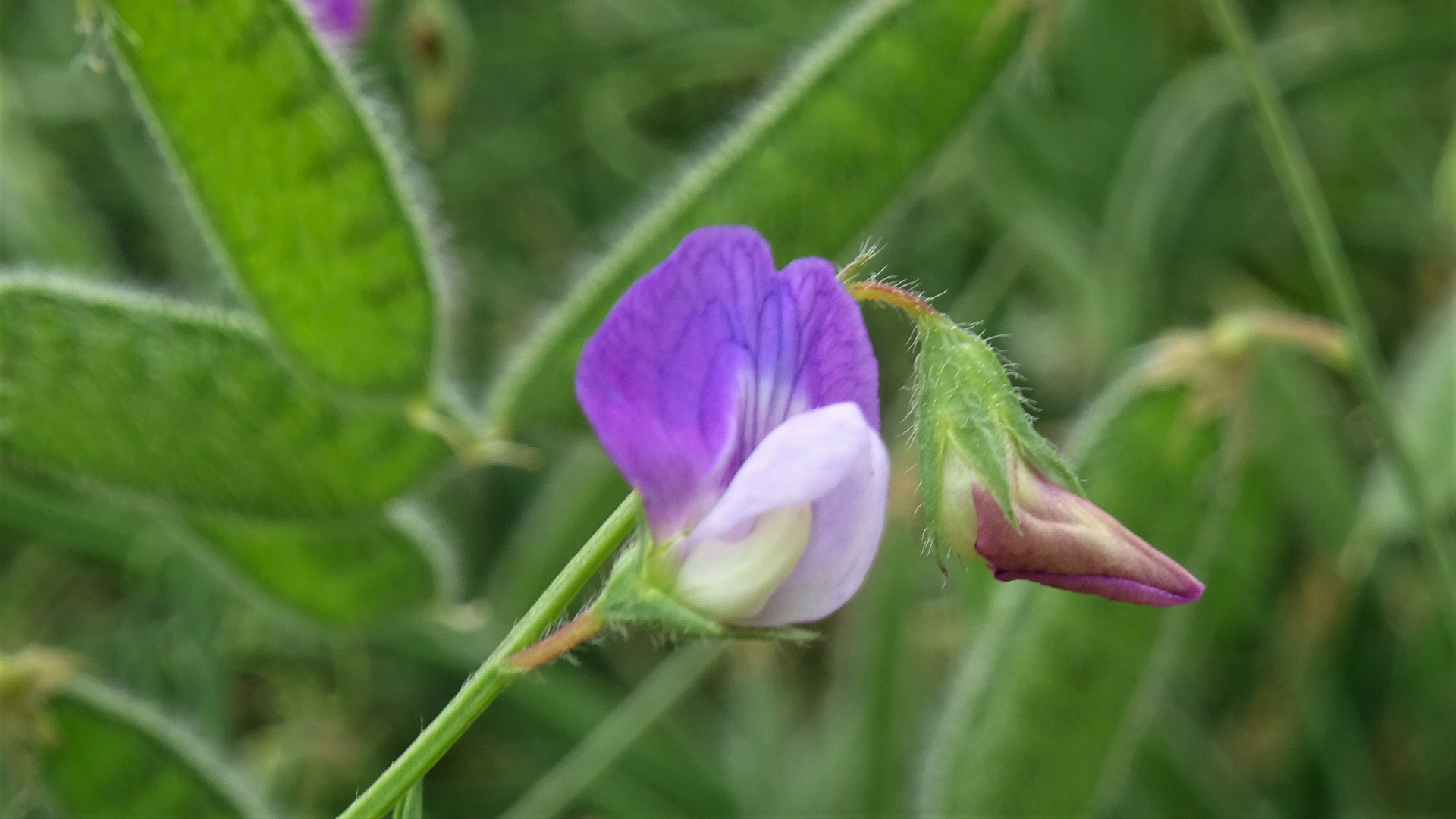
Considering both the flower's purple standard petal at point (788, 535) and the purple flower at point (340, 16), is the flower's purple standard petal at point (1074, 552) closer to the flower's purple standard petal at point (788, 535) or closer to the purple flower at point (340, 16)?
the flower's purple standard petal at point (788, 535)

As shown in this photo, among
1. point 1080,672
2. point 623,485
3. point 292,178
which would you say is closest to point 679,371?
point 292,178

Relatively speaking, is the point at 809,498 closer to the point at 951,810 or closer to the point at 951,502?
the point at 951,502

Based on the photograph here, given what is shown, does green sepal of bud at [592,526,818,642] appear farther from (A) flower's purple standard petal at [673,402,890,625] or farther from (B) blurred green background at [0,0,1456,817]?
(B) blurred green background at [0,0,1456,817]

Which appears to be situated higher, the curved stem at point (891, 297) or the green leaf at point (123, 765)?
the curved stem at point (891, 297)

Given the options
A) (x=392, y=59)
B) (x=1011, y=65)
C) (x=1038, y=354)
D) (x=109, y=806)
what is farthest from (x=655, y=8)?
(x=109, y=806)

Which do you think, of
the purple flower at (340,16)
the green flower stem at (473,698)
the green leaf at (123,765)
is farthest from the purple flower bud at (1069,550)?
the purple flower at (340,16)

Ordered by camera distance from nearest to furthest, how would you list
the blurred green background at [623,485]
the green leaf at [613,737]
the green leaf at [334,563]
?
the blurred green background at [623,485]
the green leaf at [334,563]
the green leaf at [613,737]

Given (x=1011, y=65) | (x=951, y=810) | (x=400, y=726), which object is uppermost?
(x=1011, y=65)
